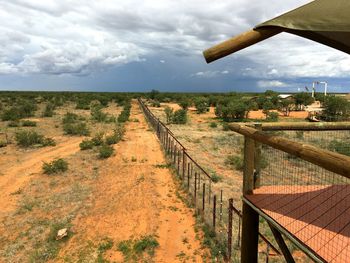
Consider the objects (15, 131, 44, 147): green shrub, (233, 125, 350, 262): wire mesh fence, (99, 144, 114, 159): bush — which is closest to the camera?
(233, 125, 350, 262): wire mesh fence

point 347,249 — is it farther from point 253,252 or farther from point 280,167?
point 280,167

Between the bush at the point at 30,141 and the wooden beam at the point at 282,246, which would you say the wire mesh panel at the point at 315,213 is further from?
the bush at the point at 30,141

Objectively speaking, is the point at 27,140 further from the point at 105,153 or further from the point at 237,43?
the point at 237,43

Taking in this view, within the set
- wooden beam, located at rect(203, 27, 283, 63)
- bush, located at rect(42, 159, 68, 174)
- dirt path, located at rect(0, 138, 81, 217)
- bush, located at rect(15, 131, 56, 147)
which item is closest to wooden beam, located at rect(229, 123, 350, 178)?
wooden beam, located at rect(203, 27, 283, 63)

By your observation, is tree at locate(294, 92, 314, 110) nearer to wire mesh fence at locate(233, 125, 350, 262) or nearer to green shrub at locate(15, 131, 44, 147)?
green shrub at locate(15, 131, 44, 147)

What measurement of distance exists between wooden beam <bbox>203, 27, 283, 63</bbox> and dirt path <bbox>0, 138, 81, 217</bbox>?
8816 mm

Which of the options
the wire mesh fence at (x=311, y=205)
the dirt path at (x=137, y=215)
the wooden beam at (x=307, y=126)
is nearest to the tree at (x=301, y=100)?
the dirt path at (x=137, y=215)

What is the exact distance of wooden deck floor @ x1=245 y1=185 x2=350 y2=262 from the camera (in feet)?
9.80

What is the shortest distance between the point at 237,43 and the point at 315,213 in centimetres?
226

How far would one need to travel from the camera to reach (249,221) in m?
4.14

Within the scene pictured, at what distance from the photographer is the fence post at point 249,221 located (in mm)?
4125

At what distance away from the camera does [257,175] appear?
436 cm

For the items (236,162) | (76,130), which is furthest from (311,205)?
(76,130)

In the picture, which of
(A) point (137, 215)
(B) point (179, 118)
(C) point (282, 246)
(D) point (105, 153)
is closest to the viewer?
(C) point (282, 246)
